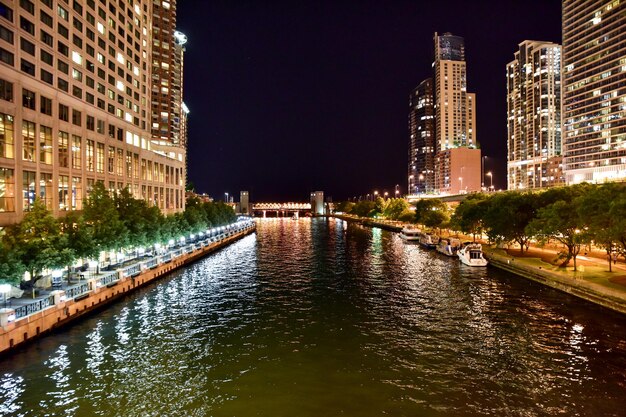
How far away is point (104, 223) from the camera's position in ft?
173

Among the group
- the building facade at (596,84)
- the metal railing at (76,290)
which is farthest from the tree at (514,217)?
the building facade at (596,84)

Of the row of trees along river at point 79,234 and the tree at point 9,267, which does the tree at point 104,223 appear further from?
the tree at point 9,267

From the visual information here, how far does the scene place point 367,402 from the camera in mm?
22078

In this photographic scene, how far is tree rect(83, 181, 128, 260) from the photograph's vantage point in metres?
51.1

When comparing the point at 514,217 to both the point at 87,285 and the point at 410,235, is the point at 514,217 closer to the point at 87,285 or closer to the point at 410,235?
the point at 410,235

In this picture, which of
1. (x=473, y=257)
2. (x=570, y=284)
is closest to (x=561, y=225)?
(x=570, y=284)

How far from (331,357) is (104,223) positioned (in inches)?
1481

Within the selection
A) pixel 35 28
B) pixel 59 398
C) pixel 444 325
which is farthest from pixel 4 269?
pixel 35 28

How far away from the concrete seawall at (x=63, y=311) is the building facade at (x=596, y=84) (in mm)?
175820

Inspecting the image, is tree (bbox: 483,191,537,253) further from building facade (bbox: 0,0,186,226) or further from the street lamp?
building facade (bbox: 0,0,186,226)

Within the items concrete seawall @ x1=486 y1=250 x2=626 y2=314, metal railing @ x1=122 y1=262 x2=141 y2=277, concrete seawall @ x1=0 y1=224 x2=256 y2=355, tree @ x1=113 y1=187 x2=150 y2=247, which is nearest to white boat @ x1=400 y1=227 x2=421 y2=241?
concrete seawall @ x1=486 y1=250 x2=626 y2=314

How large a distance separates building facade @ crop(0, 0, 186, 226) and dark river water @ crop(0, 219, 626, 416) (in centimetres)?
2454

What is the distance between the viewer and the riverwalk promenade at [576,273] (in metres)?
39.8

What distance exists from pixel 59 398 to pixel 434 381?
68.3 feet
